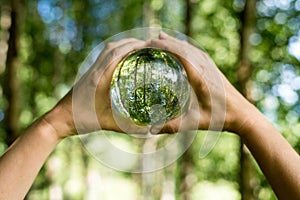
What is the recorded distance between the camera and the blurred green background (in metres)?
10.4

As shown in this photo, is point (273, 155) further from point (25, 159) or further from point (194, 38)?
point (194, 38)

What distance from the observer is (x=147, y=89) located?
1940mm

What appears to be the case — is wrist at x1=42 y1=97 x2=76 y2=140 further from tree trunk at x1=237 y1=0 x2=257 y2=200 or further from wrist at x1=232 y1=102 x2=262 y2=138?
tree trunk at x1=237 y1=0 x2=257 y2=200

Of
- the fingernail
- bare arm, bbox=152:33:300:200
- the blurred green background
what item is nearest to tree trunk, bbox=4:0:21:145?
the blurred green background

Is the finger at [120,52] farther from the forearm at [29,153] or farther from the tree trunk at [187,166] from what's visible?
the tree trunk at [187,166]

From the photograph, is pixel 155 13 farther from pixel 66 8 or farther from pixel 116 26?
pixel 66 8

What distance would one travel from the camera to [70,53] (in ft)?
60.5

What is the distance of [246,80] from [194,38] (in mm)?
5401

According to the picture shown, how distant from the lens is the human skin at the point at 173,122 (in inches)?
67.5

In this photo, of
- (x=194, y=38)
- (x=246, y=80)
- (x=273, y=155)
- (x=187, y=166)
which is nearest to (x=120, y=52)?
(x=273, y=155)

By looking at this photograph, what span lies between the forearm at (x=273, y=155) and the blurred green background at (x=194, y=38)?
7661 mm

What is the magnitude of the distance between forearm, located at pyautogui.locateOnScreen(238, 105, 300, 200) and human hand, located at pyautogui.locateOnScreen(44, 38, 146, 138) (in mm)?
420

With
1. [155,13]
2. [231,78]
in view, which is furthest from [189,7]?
[155,13]

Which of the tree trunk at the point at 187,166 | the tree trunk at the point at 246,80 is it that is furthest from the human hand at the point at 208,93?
the tree trunk at the point at 187,166
